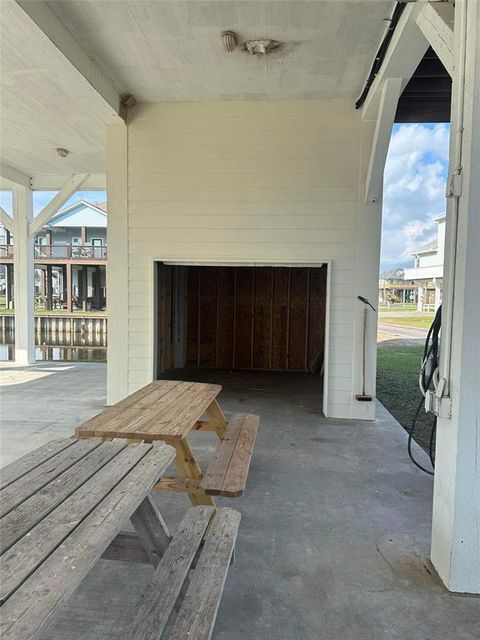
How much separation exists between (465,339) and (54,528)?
1906 millimetres

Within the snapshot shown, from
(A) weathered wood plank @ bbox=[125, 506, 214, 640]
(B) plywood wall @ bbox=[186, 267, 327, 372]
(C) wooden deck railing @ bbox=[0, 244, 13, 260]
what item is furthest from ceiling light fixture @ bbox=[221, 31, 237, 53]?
(C) wooden deck railing @ bbox=[0, 244, 13, 260]

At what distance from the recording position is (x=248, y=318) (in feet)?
29.3

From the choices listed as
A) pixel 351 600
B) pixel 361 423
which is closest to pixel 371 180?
pixel 361 423

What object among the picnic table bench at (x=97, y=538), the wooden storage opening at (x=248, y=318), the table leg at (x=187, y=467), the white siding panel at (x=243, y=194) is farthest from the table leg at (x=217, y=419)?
the wooden storage opening at (x=248, y=318)

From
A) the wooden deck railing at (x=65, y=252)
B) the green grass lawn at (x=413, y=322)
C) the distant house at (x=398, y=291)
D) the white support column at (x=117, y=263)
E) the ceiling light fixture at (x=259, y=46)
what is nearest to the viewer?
the ceiling light fixture at (x=259, y=46)

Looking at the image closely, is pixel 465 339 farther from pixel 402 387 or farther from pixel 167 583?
pixel 402 387

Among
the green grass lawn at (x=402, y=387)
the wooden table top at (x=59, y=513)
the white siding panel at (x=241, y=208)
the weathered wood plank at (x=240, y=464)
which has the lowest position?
the green grass lawn at (x=402, y=387)

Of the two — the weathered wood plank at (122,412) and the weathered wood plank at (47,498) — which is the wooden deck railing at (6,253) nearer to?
the weathered wood plank at (122,412)

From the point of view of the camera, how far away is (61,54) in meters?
3.76

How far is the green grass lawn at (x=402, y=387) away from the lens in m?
5.09

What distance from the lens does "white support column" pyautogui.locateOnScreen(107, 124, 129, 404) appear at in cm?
527

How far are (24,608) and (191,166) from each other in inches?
196

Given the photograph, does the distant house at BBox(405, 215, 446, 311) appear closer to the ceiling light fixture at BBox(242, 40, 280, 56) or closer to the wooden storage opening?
the wooden storage opening

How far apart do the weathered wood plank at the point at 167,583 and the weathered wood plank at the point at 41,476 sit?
0.55 metres
